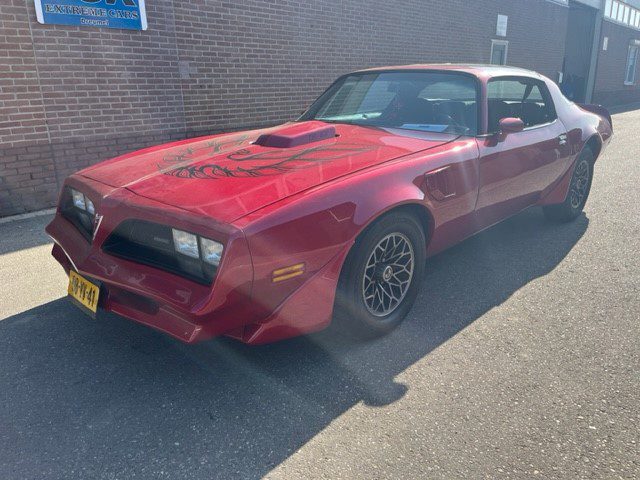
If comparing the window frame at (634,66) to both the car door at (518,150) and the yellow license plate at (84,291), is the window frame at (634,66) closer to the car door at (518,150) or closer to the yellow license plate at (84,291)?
the car door at (518,150)

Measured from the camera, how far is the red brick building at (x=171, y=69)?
5.36 metres

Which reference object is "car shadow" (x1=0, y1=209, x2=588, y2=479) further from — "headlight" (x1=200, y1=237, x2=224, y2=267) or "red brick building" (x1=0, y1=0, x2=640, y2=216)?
"red brick building" (x1=0, y1=0, x2=640, y2=216)

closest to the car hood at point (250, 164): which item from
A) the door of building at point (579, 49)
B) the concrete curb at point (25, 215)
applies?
the concrete curb at point (25, 215)

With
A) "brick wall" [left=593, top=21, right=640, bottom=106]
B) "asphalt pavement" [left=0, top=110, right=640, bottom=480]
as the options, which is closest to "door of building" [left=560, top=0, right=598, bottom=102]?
"brick wall" [left=593, top=21, right=640, bottom=106]

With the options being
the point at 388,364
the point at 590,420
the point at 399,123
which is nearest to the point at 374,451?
the point at 388,364

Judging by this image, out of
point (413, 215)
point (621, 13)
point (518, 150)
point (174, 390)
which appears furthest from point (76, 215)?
point (621, 13)

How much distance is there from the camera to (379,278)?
2879mm

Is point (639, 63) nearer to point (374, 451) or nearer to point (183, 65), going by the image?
point (183, 65)

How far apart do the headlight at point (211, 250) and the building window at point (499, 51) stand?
13.3 meters

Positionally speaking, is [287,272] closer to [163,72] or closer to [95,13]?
[95,13]

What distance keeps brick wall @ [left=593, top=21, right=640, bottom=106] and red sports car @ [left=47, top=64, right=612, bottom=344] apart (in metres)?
19.2

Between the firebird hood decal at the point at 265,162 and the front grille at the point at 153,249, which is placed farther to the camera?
the firebird hood decal at the point at 265,162

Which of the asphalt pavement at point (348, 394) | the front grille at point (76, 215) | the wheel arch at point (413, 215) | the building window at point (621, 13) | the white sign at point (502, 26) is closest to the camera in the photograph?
the asphalt pavement at point (348, 394)

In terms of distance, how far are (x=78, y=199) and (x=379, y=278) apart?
1.75 meters
